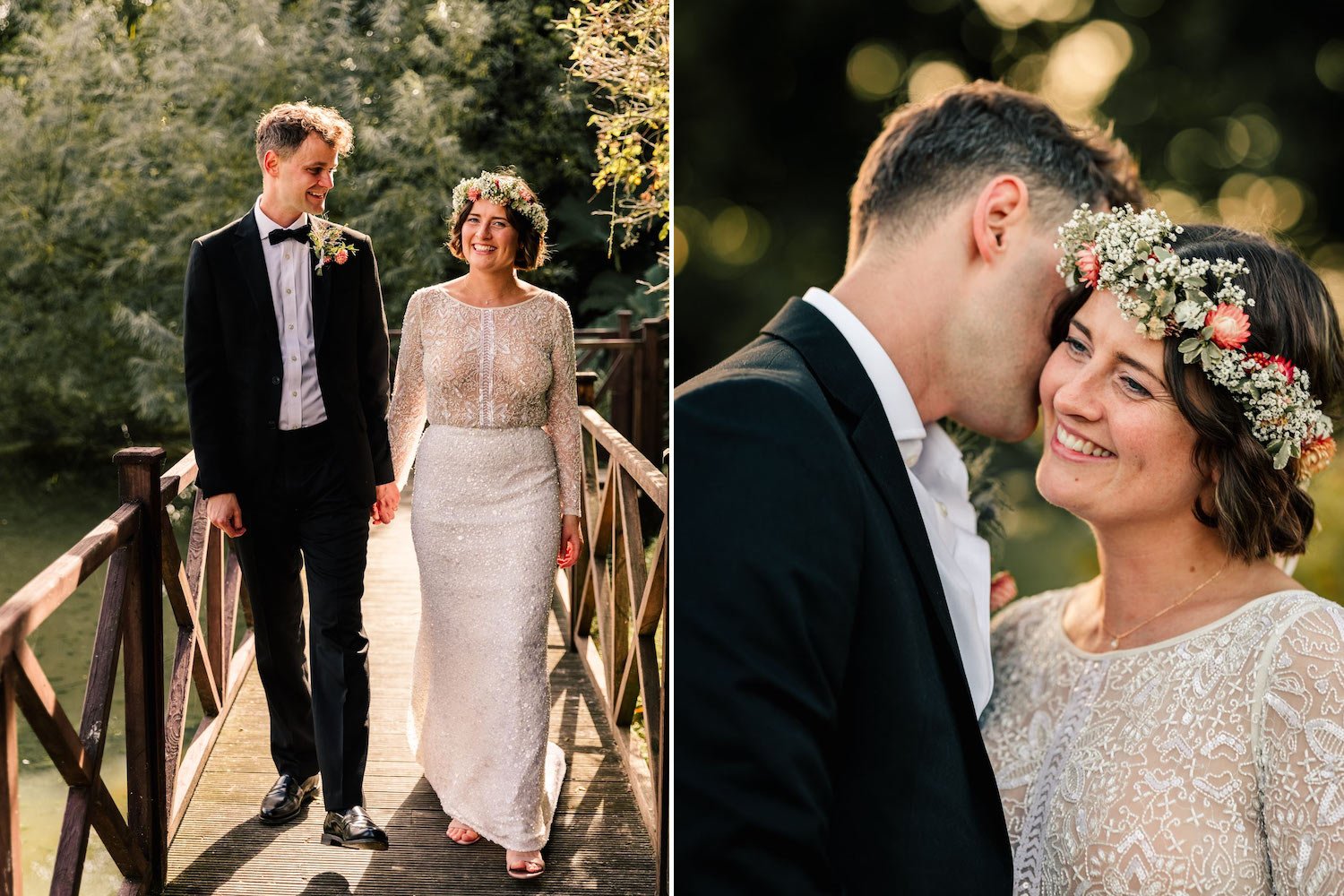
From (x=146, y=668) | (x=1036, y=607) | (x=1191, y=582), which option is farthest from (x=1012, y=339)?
(x=146, y=668)

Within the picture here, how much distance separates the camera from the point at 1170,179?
1.86 metres

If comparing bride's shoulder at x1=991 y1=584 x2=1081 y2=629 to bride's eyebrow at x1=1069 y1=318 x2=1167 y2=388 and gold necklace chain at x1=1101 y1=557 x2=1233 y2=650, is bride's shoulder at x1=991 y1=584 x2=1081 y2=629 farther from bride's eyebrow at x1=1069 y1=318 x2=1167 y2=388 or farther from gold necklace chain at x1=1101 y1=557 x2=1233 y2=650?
bride's eyebrow at x1=1069 y1=318 x2=1167 y2=388

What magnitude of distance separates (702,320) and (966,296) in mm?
411

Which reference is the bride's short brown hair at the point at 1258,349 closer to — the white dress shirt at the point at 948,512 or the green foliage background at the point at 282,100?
the white dress shirt at the point at 948,512

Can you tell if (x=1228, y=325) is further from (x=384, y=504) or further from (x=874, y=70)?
(x=384, y=504)

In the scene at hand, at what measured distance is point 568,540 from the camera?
249 centimetres

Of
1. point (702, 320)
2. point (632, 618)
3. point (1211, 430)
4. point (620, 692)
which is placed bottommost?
point (620, 692)

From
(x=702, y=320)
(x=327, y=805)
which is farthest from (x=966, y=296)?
(x=327, y=805)

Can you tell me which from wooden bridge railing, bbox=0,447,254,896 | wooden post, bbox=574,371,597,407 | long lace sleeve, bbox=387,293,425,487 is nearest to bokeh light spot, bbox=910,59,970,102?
long lace sleeve, bbox=387,293,425,487

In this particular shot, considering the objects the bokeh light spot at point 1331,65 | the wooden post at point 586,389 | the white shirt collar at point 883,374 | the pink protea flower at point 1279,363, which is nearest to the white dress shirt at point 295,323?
the wooden post at point 586,389

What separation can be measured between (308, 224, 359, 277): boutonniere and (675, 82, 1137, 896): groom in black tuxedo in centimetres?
82

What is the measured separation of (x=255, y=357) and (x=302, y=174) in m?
0.37

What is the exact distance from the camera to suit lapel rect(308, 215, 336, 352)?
2.09 metres

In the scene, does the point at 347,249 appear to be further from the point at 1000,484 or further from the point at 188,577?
the point at 1000,484
